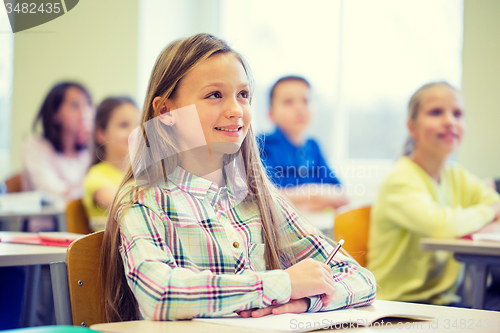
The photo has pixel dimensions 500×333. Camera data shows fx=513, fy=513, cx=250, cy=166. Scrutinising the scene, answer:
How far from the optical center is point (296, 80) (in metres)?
3.12

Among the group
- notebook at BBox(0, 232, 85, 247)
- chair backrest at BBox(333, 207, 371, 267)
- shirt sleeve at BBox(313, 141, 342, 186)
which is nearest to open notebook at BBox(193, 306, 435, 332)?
notebook at BBox(0, 232, 85, 247)

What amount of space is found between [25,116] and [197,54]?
156 inches

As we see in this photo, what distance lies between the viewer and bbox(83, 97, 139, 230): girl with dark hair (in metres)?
2.37

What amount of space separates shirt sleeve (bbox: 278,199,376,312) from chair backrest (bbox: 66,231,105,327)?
38 cm

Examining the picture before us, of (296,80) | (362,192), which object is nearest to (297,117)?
(296,80)

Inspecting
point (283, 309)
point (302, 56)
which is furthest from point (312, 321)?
point (302, 56)

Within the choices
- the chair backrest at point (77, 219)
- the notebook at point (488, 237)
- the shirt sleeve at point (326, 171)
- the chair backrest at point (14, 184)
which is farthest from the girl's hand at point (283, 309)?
the chair backrest at point (14, 184)

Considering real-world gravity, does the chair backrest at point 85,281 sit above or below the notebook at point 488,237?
above

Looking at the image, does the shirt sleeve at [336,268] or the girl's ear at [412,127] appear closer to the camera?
the shirt sleeve at [336,268]

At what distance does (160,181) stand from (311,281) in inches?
14.1

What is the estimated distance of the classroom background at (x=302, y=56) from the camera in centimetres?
362

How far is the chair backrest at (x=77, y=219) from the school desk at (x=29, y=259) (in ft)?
1.05

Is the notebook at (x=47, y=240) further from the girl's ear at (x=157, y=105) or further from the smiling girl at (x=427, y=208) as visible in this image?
the smiling girl at (x=427, y=208)

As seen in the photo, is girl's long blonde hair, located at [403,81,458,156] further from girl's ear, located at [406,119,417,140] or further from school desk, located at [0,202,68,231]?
school desk, located at [0,202,68,231]
